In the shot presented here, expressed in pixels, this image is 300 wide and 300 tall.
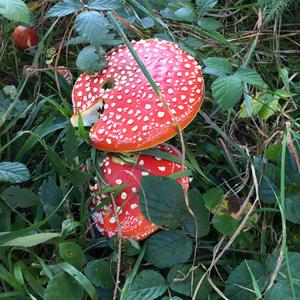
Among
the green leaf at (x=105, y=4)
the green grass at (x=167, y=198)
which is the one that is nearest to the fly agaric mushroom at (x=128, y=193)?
the green grass at (x=167, y=198)

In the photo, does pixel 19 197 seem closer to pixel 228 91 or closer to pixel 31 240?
pixel 31 240

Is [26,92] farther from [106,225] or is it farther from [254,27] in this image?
[254,27]

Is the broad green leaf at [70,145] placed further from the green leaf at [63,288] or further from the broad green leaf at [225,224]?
the broad green leaf at [225,224]

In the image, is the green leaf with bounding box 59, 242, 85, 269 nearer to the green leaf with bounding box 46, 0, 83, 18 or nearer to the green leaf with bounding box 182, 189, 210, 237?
the green leaf with bounding box 182, 189, 210, 237

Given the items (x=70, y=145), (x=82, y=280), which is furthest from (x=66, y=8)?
(x=82, y=280)

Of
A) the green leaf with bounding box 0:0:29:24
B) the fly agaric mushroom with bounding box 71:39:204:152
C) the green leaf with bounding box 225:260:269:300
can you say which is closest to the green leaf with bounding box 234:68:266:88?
the fly agaric mushroom with bounding box 71:39:204:152
